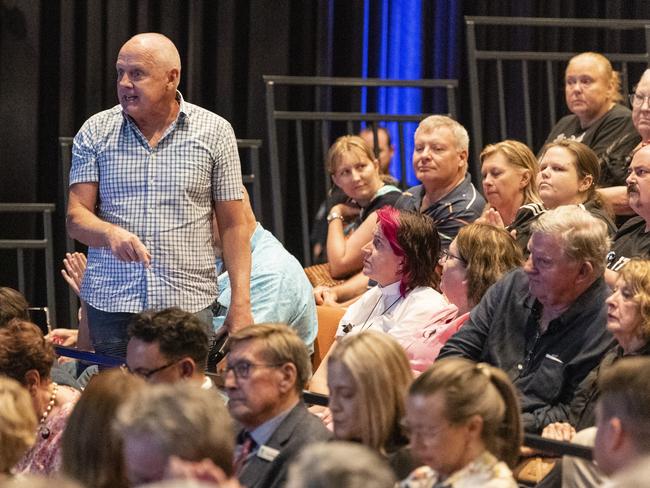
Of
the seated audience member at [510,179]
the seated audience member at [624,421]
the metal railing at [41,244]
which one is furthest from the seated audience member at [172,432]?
the metal railing at [41,244]

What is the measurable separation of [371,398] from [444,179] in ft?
8.08

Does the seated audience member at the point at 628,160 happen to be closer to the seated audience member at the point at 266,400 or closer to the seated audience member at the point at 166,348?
the seated audience member at the point at 166,348

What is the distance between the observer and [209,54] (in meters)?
6.73

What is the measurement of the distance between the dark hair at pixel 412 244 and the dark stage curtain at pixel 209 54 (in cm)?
268

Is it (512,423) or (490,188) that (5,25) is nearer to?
(490,188)

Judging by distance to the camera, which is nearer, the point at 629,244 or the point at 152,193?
the point at 152,193

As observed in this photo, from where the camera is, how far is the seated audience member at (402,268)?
4168mm

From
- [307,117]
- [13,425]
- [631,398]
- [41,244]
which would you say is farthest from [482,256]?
[41,244]

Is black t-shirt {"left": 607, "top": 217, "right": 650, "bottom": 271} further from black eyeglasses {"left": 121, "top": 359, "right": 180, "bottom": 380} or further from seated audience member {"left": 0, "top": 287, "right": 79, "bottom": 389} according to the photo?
seated audience member {"left": 0, "top": 287, "right": 79, "bottom": 389}

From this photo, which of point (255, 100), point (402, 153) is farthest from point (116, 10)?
point (402, 153)

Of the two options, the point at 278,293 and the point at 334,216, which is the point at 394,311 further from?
the point at 334,216

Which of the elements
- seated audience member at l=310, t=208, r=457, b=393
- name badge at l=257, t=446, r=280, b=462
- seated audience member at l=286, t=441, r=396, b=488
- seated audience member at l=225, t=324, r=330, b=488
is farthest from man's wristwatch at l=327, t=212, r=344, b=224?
seated audience member at l=286, t=441, r=396, b=488

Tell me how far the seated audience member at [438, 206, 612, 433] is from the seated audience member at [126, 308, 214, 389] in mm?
720

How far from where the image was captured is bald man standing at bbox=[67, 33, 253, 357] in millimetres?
4023
